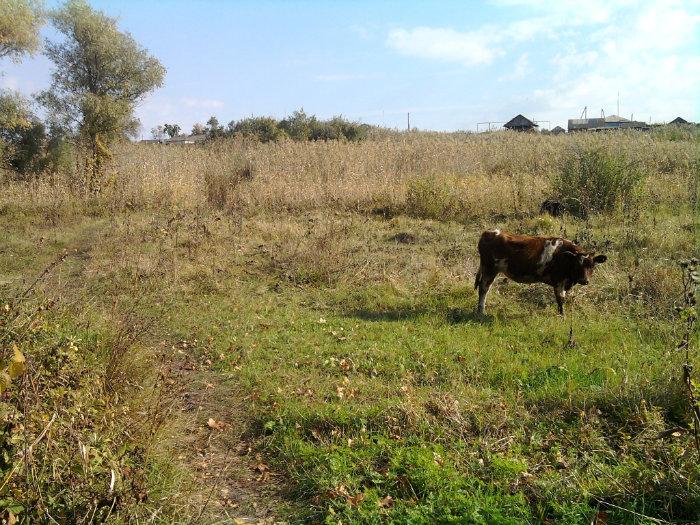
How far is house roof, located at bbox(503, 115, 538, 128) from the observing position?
166 feet

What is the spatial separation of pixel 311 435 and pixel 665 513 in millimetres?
2838

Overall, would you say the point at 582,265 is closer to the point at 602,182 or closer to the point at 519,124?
the point at 602,182

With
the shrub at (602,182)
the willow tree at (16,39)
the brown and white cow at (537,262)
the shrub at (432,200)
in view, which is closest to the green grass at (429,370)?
the brown and white cow at (537,262)

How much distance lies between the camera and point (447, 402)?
523 cm

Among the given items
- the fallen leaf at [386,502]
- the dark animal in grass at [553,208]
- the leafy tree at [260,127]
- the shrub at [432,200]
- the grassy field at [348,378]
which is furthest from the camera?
the leafy tree at [260,127]

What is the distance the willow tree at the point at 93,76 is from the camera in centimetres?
2111

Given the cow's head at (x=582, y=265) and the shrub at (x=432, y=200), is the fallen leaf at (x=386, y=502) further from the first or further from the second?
the shrub at (x=432, y=200)

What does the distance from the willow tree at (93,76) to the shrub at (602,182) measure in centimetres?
1654

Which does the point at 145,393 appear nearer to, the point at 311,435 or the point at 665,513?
the point at 311,435

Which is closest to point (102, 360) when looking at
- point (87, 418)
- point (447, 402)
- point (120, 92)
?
point (87, 418)

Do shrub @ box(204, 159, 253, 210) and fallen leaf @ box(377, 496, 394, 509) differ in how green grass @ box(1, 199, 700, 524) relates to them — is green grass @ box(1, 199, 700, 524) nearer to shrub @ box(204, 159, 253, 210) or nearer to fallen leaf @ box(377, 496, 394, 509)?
fallen leaf @ box(377, 496, 394, 509)

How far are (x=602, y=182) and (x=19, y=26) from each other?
62.8 feet

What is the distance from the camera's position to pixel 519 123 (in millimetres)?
51656

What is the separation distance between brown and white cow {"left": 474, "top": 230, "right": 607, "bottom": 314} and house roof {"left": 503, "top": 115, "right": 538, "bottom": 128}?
4517 cm
